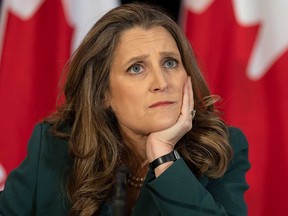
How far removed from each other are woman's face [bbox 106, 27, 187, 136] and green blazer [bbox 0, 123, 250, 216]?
0.16 m

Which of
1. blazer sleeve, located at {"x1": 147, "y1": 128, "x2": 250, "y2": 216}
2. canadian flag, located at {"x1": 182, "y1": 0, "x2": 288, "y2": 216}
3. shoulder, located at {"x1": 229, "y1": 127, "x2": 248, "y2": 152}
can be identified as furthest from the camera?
canadian flag, located at {"x1": 182, "y1": 0, "x2": 288, "y2": 216}

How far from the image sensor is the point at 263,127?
2.22 m

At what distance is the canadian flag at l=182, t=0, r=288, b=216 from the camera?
2.19m

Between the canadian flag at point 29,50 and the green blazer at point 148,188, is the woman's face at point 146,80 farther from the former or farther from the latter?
the canadian flag at point 29,50

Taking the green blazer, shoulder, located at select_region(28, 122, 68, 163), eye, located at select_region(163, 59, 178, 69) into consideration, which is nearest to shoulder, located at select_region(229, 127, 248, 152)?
the green blazer

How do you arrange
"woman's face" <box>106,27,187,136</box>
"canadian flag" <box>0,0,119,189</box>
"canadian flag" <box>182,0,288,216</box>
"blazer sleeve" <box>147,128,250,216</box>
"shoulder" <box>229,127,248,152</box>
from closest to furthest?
1. "blazer sleeve" <box>147,128,250,216</box>
2. "woman's face" <box>106,27,187,136</box>
3. "shoulder" <box>229,127,248,152</box>
4. "canadian flag" <box>182,0,288,216</box>
5. "canadian flag" <box>0,0,119,189</box>

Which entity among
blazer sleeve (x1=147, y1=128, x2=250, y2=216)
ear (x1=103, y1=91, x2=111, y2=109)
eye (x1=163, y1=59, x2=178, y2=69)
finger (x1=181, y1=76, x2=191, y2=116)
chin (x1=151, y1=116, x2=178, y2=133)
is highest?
eye (x1=163, y1=59, x2=178, y2=69)

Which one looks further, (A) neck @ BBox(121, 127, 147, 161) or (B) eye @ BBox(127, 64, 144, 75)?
(A) neck @ BBox(121, 127, 147, 161)

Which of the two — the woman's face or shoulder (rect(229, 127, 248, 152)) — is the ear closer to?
the woman's face

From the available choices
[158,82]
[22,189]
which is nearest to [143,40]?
[158,82]

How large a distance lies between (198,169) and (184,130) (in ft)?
0.45

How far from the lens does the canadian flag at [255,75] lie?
2189 millimetres

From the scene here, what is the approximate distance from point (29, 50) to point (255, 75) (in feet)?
3.26

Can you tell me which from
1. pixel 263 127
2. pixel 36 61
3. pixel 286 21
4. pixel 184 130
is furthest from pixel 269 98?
pixel 36 61
